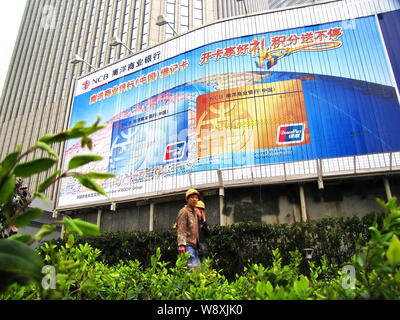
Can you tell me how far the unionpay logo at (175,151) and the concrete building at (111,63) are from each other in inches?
50.0

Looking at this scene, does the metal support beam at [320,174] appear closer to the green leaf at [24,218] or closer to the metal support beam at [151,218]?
the metal support beam at [151,218]

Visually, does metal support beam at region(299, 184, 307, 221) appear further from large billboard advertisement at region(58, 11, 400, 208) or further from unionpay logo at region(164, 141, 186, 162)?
unionpay logo at region(164, 141, 186, 162)

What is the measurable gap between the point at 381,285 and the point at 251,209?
8.22 m

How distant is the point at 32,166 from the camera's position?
3.15ft

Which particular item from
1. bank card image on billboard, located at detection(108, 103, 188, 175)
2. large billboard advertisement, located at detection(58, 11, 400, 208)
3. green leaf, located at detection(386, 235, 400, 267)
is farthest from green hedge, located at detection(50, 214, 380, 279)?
green leaf, located at detection(386, 235, 400, 267)

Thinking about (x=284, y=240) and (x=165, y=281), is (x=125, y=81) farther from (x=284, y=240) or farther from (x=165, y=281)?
(x=165, y=281)

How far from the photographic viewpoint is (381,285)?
38.0 inches

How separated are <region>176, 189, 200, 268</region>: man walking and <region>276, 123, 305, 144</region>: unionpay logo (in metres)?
5.51

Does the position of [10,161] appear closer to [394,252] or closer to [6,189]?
[6,189]

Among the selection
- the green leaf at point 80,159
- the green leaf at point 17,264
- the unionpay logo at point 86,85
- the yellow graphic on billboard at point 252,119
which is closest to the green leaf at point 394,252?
the green leaf at point 80,159

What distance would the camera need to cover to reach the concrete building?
8570mm

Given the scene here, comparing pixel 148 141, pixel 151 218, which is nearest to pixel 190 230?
pixel 151 218
